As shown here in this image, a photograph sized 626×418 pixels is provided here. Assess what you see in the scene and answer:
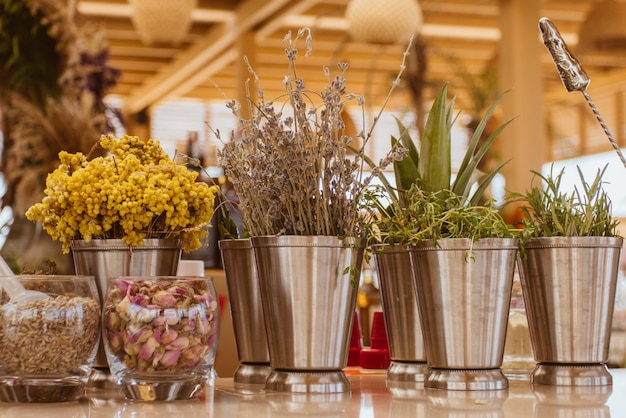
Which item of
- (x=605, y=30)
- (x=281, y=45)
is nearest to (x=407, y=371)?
(x=605, y=30)

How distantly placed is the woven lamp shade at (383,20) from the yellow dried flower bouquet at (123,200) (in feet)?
12.1

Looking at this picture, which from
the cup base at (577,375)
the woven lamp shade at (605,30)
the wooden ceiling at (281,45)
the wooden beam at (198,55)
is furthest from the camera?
the wooden ceiling at (281,45)

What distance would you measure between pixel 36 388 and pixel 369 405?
348 millimetres

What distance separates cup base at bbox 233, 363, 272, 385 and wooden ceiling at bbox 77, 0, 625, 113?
13.4 feet

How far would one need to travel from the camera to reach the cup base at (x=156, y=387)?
1020 mm

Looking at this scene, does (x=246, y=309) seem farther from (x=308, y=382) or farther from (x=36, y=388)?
(x=36, y=388)

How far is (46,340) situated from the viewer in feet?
3.30

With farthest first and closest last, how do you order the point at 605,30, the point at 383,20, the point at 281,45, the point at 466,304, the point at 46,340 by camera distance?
1. the point at 281,45
2. the point at 605,30
3. the point at 383,20
4. the point at 466,304
5. the point at 46,340

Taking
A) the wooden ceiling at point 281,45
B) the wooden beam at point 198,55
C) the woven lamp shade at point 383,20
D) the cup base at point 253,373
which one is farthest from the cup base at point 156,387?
the wooden beam at point 198,55

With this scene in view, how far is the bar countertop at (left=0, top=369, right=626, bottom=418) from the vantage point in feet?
3.13

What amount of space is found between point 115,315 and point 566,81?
68cm

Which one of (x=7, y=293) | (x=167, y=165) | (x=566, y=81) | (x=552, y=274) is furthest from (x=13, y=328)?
(x=566, y=81)

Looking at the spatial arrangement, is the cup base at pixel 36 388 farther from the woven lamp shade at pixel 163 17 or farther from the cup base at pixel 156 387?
the woven lamp shade at pixel 163 17

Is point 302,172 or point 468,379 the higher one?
point 302,172
